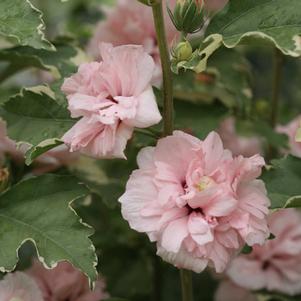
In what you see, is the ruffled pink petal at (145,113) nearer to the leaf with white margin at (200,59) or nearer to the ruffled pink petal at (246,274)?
the leaf with white margin at (200,59)

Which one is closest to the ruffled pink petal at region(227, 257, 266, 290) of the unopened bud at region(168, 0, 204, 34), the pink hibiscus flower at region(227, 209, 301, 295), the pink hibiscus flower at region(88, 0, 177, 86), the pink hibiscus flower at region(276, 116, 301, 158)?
the pink hibiscus flower at region(227, 209, 301, 295)

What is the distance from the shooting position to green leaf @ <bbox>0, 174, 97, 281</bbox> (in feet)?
2.41

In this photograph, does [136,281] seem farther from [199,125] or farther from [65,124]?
[65,124]

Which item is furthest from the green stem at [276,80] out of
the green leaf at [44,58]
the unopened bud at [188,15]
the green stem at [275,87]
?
the unopened bud at [188,15]

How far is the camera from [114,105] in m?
0.70

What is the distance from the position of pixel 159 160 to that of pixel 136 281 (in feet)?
1.65

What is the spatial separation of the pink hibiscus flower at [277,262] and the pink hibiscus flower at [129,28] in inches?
10.9

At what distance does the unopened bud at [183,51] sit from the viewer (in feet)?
2.33

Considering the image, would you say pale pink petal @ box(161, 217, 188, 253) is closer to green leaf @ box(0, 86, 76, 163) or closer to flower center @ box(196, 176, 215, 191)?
flower center @ box(196, 176, 215, 191)

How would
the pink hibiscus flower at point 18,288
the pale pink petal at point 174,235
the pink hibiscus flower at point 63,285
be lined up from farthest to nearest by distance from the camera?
the pink hibiscus flower at point 63,285 → the pink hibiscus flower at point 18,288 → the pale pink petal at point 174,235

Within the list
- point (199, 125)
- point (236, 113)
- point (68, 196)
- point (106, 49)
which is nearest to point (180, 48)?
point (106, 49)

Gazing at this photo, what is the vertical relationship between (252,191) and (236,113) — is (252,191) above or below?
above

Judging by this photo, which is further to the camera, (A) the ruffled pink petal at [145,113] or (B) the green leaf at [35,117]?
(B) the green leaf at [35,117]

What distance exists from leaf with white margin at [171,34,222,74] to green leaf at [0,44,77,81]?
24 centimetres
